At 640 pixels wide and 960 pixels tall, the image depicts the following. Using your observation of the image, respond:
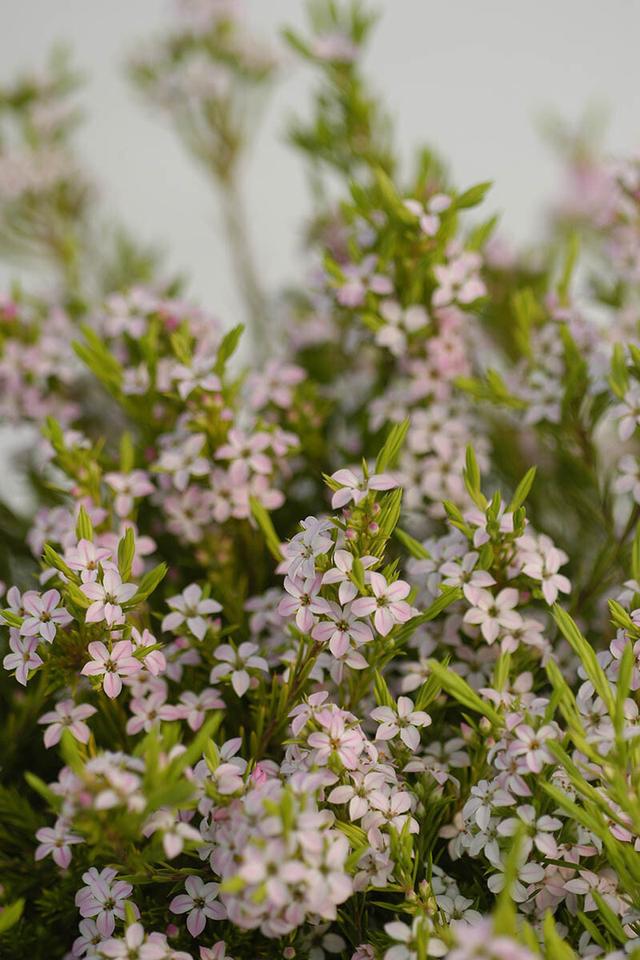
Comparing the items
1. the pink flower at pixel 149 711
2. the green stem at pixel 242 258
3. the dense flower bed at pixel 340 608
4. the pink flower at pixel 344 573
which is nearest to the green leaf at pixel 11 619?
the dense flower bed at pixel 340 608

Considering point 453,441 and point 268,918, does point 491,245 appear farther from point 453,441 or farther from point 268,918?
point 268,918

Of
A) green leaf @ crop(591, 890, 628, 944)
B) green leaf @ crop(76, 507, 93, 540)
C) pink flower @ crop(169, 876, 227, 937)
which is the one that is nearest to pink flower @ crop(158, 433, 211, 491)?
green leaf @ crop(76, 507, 93, 540)

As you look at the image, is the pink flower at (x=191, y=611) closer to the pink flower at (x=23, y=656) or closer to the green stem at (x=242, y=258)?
the pink flower at (x=23, y=656)

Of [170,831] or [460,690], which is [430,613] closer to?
[460,690]

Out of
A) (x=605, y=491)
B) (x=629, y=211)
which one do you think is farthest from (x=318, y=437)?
(x=629, y=211)

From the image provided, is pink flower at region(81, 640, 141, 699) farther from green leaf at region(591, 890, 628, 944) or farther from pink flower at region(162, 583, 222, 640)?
green leaf at region(591, 890, 628, 944)
